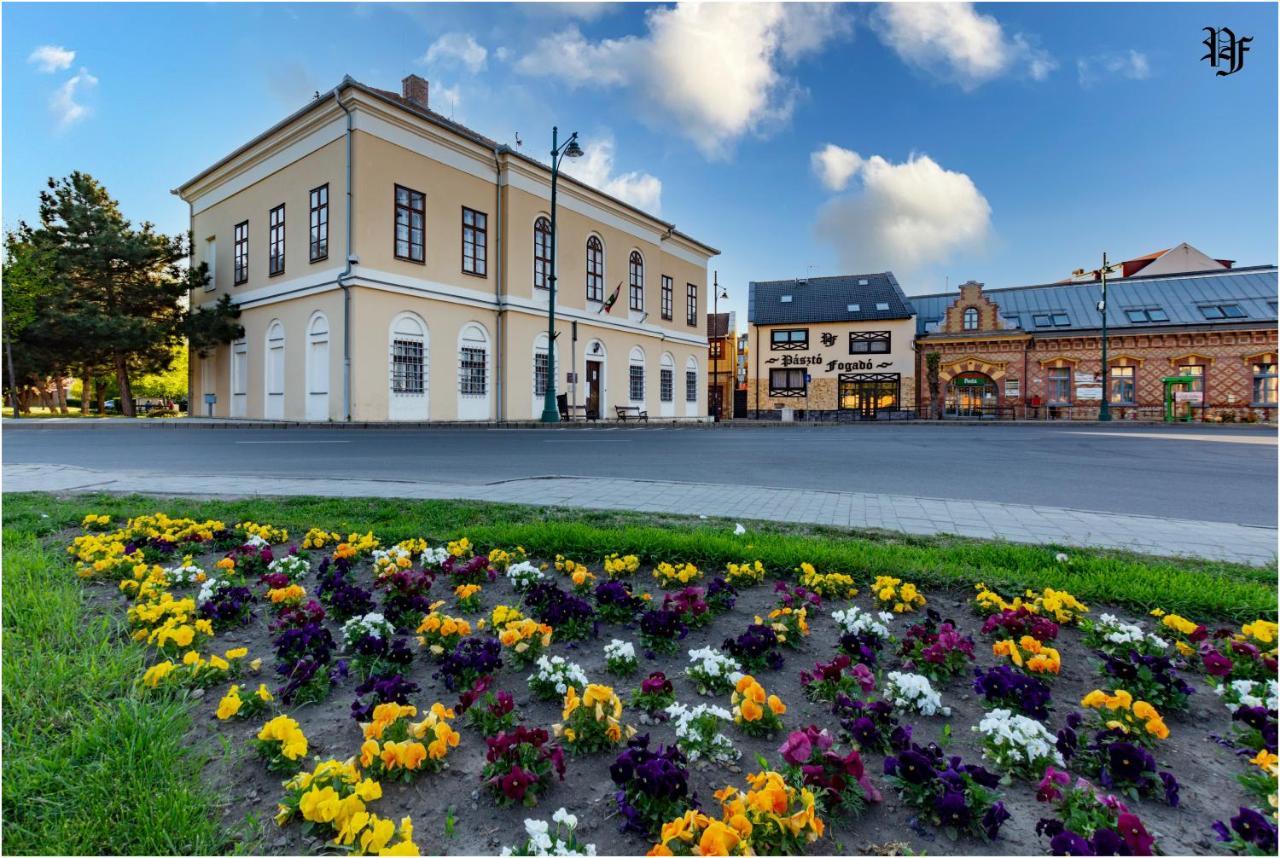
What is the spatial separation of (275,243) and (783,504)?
25.3 meters

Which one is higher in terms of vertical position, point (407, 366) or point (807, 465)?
point (407, 366)

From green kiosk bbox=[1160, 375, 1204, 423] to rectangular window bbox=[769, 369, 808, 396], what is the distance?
21.0m

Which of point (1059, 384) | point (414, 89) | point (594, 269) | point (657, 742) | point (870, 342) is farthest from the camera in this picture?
point (870, 342)

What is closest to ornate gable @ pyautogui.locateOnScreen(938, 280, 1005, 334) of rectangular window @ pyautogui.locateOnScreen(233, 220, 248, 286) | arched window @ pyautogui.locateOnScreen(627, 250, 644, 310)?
arched window @ pyautogui.locateOnScreen(627, 250, 644, 310)

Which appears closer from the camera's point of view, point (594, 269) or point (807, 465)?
point (807, 465)

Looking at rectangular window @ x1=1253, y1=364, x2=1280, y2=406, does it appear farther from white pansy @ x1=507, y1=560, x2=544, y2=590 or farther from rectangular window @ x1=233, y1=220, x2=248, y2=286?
rectangular window @ x1=233, y1=220, x2=248, y2=286

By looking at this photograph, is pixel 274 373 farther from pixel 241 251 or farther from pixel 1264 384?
pixel 1264 384

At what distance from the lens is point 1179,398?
119 ft

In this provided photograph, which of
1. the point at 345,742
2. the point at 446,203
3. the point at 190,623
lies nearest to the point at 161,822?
the point at 345,742

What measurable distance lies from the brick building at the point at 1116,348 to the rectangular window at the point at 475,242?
3036 cm

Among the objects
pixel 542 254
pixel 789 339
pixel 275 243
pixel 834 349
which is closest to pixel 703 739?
pixel 275 243

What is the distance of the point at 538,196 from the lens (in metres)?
27.7

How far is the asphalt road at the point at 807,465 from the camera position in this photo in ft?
22.6

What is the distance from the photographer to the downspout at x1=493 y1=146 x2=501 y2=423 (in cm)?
2570
